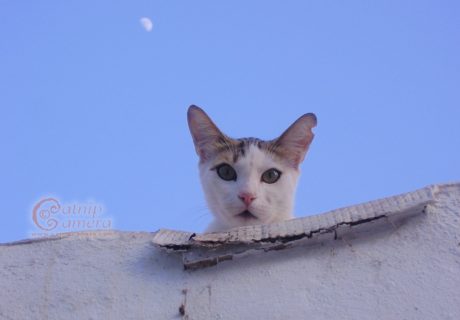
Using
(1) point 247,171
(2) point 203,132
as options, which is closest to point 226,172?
(1) point 247,171

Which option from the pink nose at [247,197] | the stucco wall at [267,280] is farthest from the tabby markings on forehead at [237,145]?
the stucco wall at [267,280]

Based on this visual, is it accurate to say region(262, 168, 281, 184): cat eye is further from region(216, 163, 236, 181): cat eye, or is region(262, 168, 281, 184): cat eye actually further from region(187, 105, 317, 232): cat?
region(216, 163, 236, 181): cat eye

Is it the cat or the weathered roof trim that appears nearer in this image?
the weathered roof trim

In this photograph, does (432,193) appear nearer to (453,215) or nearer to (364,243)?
(453,215)

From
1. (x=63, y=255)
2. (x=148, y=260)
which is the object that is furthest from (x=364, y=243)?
(x=63, y=255)

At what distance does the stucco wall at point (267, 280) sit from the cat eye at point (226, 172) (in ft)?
4.02

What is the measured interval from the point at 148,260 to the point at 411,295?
Result: 707 mm

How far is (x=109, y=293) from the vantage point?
59.2 inches

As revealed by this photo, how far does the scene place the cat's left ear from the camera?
3053 mm

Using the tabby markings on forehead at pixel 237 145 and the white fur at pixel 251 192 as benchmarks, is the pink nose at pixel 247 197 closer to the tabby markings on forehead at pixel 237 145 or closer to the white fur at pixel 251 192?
the white fur at pixel 251 192

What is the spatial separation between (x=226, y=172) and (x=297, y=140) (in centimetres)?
51

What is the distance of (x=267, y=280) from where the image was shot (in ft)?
4.77

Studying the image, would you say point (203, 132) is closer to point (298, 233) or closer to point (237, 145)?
point (237, 145)

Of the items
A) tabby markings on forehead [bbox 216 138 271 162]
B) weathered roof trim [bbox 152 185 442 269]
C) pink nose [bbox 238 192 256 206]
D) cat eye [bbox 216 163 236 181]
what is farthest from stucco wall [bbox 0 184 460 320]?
tabby markings on forehead [bbox 216 138 271 162]
